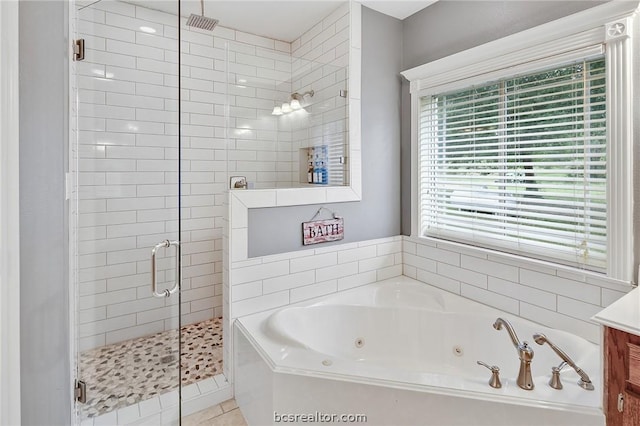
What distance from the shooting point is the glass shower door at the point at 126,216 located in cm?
147

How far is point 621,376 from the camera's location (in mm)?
1153

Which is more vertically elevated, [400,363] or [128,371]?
[128,371]

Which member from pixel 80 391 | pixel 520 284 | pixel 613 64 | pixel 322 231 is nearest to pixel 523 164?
pixel 613 64

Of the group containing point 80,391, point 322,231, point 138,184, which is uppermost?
point 138,184

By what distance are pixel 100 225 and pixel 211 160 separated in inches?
62.5

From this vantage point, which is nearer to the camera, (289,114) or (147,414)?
(147,414)

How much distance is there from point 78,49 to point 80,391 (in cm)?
148

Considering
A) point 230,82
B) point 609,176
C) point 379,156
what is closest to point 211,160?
point 230,82

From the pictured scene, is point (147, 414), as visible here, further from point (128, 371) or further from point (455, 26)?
point (455, 26)

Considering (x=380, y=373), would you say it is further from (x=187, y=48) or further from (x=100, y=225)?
(x=187, y=48)

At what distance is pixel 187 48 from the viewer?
2.86 meters

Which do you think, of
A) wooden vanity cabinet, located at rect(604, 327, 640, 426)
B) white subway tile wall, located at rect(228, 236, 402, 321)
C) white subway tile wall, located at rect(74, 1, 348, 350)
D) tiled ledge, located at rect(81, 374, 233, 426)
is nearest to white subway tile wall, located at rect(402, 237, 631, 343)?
white subway tile wall, located at rect(228, 236, 402, 321)

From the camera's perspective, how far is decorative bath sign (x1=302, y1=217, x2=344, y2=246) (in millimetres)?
2410
